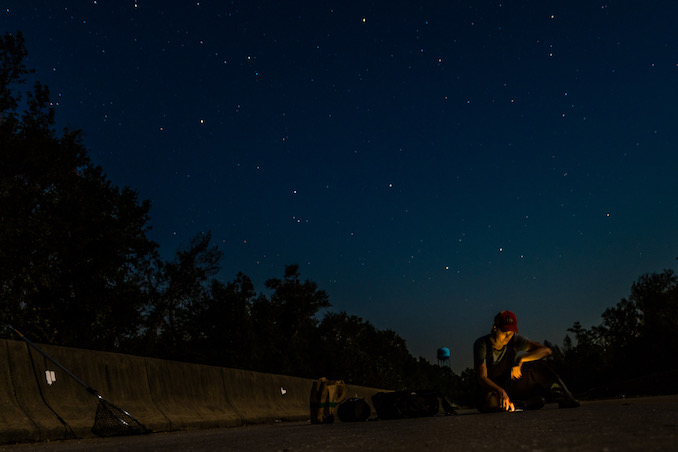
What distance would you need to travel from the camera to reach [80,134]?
27.1 metres

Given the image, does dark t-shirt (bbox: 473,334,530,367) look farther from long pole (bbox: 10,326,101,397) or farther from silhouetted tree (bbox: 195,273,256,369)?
silhouetted tree (bbox: 195,273,256,369)

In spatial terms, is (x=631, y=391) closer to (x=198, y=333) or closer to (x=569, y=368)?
(x=198, y=333)

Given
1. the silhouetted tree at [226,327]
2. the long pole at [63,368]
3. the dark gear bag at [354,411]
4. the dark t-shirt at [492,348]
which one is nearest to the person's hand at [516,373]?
the dark t-shirt at [492,348]

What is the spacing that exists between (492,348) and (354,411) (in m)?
2.54

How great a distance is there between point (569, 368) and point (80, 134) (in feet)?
413

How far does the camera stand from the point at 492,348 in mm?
7699

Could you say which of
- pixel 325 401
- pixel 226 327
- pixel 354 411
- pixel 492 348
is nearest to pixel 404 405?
pixel 354 411

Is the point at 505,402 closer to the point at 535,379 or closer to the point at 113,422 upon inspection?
the point at 535,379

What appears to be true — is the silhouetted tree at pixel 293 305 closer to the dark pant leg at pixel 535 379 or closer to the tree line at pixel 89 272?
the tree line at pixel 89 272

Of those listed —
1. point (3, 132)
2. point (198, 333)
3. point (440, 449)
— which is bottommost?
point (440, 449)

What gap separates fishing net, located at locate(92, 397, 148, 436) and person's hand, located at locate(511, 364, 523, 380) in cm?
490

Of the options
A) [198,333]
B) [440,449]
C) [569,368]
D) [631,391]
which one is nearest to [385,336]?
[569,368]

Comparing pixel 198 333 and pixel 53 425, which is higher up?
pixel 198 333

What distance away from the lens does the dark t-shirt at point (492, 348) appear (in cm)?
764
